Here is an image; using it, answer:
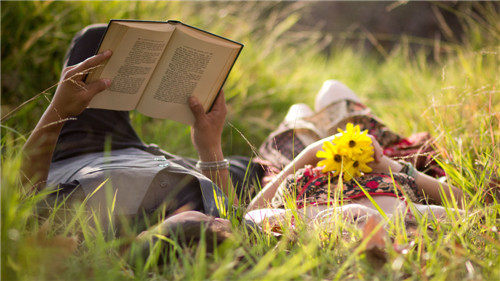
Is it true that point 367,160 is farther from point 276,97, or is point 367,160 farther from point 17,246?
point 276,97

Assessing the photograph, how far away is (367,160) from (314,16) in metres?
9.13

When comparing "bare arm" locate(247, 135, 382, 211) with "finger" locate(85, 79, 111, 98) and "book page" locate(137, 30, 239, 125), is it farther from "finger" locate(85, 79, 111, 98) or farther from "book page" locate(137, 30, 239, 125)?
"finger" locate(85, 79, 111, 98)

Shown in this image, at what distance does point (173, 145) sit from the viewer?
3629mm

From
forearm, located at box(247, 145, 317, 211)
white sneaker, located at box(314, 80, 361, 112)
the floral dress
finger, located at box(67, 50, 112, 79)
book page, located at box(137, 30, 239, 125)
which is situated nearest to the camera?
finger, located at box(67, 50, 112, 79)

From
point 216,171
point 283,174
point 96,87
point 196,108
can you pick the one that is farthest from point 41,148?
point 283,174

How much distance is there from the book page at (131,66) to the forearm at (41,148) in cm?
19

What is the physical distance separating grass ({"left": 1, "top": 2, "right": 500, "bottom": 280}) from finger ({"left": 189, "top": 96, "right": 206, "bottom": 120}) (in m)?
0.28

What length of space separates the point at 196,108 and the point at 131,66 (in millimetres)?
414

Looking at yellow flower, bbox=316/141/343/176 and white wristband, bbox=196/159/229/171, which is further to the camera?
white wristband, bbox=196/159/229/171

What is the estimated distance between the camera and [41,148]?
2010mm

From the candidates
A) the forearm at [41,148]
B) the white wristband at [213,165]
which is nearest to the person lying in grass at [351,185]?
the white wristband at [213,165]

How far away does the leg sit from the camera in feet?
8.75

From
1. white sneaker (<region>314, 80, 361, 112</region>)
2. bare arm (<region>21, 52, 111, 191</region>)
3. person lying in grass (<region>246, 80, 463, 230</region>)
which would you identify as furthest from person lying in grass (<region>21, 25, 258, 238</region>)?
white sneaker (<region>314, 80, 361, 112</region>)

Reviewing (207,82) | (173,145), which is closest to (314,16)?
(173,145)
